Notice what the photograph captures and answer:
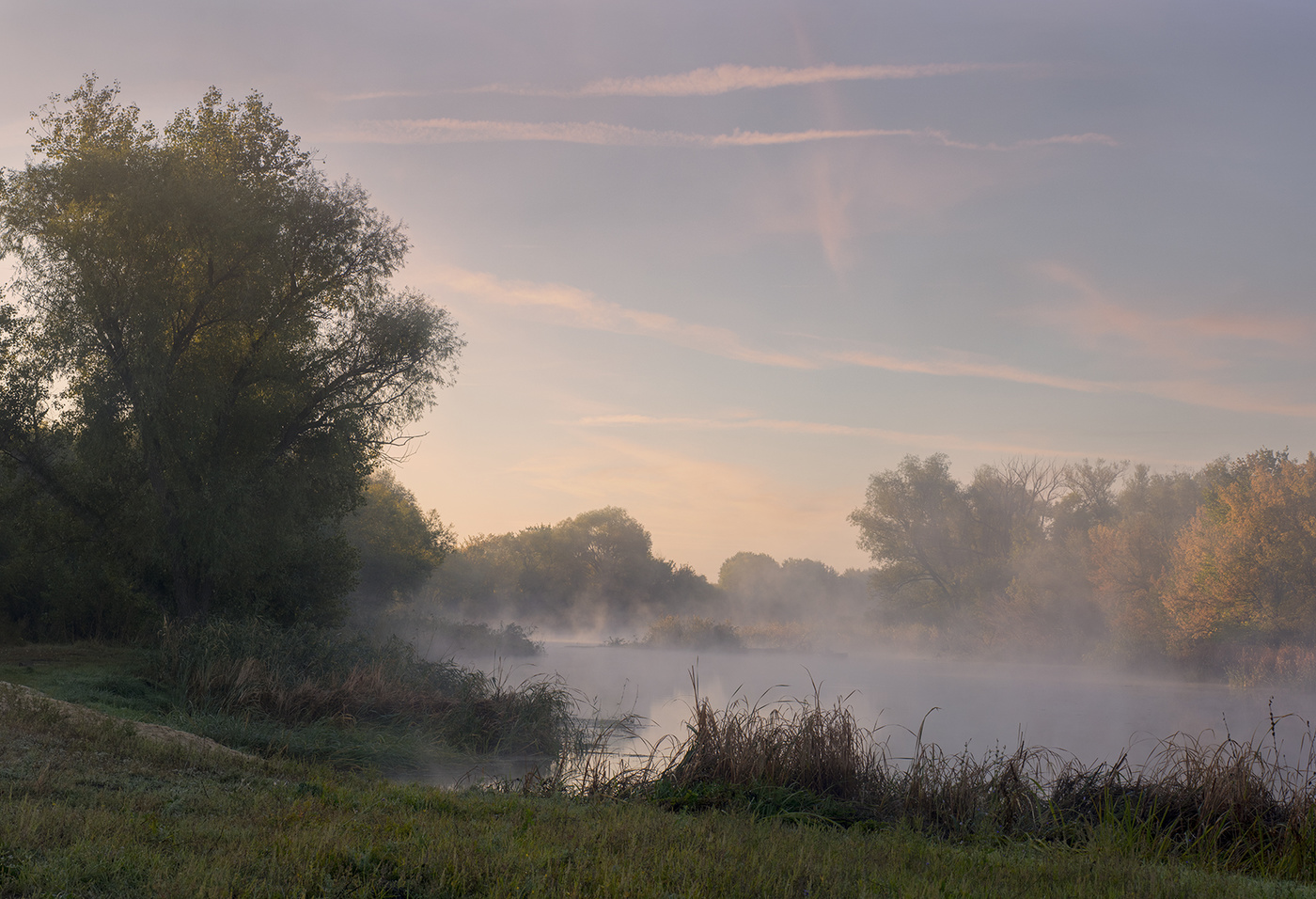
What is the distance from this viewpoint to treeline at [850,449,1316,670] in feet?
109

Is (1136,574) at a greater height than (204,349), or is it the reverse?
Result: (204,349)

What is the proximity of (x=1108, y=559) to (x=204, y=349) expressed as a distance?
4087 cm

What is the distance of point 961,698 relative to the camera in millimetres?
28672

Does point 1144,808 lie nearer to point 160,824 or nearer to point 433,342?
point 160,824

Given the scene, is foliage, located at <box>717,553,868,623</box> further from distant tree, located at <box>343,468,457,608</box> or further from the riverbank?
the riverbank

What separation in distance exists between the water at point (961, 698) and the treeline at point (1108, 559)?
216 cm

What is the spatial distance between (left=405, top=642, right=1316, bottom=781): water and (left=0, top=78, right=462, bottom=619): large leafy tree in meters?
7.56

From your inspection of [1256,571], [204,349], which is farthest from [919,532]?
[204,349]

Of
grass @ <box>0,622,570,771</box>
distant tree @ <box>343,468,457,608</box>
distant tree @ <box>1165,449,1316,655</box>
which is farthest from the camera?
distant tree @ <box>343,468,457,608</box>

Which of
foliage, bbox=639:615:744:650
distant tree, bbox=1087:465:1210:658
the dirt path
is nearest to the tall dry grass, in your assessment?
the dirt path

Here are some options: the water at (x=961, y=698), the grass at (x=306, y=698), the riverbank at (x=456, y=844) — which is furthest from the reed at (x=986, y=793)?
the grass at (x=306, y=698)

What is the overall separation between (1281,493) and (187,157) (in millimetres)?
39450

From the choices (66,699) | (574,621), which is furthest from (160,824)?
(574,621)

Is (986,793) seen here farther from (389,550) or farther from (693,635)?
(693,635)
